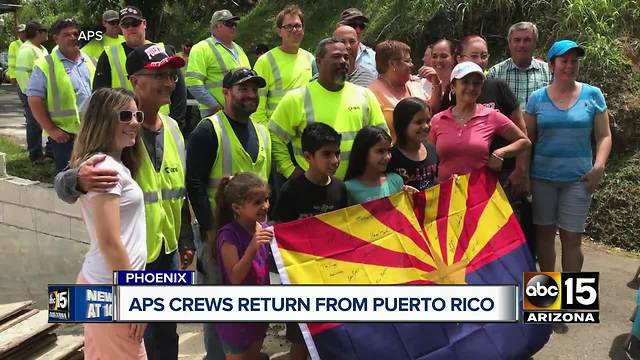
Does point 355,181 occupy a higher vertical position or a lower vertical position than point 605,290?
higher

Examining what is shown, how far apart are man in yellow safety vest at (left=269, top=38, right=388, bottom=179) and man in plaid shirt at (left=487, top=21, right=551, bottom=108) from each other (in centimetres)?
137

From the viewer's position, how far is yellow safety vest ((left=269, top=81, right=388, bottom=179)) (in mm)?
4367

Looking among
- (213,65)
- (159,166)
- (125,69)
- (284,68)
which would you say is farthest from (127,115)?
(213,65)

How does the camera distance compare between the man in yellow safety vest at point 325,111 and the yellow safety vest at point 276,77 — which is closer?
the man in yellow safety vest at point 325,111

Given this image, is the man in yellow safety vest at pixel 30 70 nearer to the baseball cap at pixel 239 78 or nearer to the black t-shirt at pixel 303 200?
the baseball cap at pixel 239 78

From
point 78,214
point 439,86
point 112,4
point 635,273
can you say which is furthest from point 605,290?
point 112,4

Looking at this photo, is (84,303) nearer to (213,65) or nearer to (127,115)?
(127,115)

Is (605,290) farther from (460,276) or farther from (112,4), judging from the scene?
(112,4)

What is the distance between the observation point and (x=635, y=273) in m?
5.74

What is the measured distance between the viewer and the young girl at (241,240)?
11.6 ft

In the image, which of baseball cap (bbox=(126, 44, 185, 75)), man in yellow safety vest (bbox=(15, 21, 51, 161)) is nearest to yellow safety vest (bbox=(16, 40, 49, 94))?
man in yellow safety vest (bbox=(15, 21, 51, 161))

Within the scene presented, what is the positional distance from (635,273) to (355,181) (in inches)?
120

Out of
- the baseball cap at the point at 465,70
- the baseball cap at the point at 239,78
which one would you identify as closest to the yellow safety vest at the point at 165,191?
the baseball cap at the point at 239,78

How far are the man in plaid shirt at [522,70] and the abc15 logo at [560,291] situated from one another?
1.92 meters
